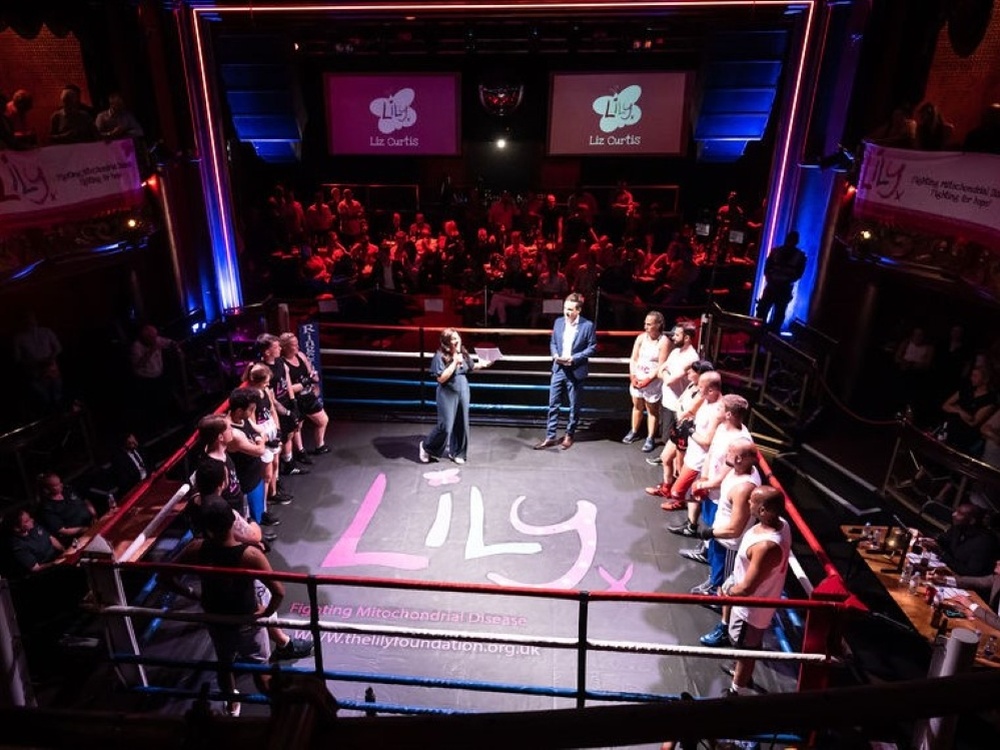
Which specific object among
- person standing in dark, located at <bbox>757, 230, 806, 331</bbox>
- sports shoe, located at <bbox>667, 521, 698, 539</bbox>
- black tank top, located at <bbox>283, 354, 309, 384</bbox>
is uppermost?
person standing in dark, located at <bbox>757, 230, 806, 331</bbox>

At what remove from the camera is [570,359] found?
744cm

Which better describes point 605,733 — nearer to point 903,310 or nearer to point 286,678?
point 286,678

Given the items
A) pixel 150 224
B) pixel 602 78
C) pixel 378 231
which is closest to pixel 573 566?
pixel 150 224

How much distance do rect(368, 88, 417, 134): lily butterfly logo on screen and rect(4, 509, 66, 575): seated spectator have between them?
8524 mm

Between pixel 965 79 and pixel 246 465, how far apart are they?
9738mm

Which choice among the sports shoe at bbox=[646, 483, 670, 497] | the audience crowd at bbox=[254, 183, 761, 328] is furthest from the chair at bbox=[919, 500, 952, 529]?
the audience crowd at bbox=[254, 183, 761, 328]

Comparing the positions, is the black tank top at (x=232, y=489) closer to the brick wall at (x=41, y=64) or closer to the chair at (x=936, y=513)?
the chair at (x=936, y=513)

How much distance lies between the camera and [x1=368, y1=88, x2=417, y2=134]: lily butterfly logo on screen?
11.6 m

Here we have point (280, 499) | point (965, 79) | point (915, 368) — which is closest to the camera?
point (280, 499)

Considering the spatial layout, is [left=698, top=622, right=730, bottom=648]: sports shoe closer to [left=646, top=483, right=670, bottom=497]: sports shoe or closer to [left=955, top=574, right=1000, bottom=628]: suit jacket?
[left=955, top=574, right=1000, bottom=628]: suit jacket

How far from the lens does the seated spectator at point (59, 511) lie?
563 cm

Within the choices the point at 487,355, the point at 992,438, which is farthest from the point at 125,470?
the point at 992,438

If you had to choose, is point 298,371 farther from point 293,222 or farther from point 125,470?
point 293,222

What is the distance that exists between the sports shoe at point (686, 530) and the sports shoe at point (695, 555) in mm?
219
